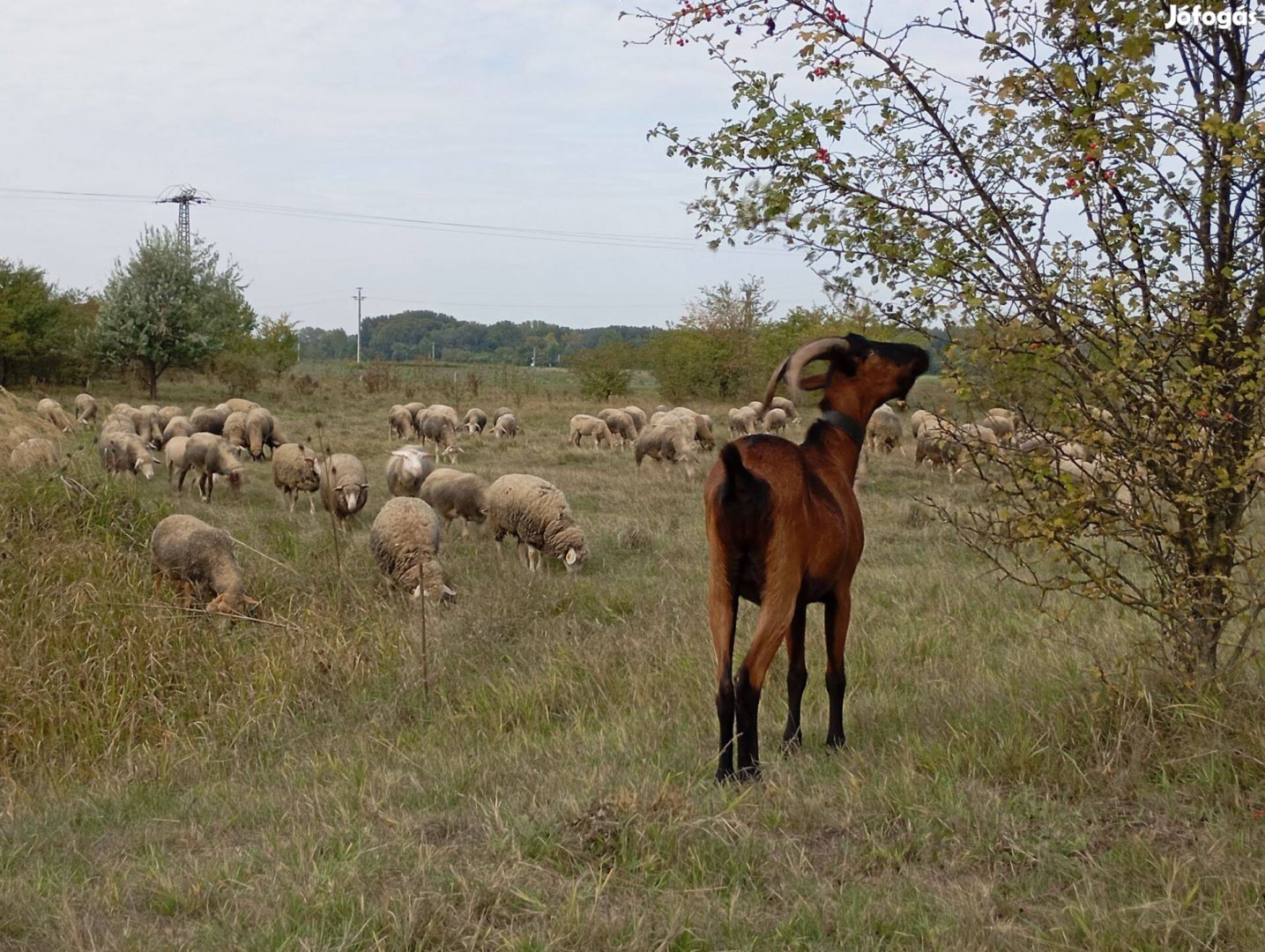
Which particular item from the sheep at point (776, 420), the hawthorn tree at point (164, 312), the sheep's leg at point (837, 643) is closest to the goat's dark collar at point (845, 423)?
the sheep's leg at point (837, 643)

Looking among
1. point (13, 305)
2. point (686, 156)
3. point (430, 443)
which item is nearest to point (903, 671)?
point (686, 156)

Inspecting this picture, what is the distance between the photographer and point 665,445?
23516 mm

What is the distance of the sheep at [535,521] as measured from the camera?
41.8ft

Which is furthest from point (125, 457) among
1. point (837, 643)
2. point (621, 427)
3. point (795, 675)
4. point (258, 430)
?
point (837, 643)

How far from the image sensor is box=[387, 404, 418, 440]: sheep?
31.2 meters

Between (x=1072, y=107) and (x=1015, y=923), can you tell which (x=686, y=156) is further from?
(x=1015, y=923)

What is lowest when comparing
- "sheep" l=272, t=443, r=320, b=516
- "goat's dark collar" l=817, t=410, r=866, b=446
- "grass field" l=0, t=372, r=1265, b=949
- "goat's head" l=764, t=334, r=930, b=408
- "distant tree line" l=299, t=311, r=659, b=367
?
"grass field" l=0, t=372, r=1265, b=949

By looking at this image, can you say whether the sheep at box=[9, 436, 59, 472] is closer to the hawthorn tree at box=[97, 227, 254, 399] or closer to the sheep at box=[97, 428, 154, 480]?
the sheep at box=[97, 428, 154, 480]

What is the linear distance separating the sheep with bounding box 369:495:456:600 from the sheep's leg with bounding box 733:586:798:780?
6.44 metres

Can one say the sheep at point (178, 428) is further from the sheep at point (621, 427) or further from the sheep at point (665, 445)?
the sheep at point (621, 427)

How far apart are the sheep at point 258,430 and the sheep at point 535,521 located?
38.2 ft

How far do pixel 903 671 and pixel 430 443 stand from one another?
77.6 ft

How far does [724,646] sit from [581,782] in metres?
0.87

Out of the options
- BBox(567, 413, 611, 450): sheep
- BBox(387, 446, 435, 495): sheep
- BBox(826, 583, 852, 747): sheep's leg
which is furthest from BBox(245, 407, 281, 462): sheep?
BBox(826, 583, 852, 747): sheep's leg
